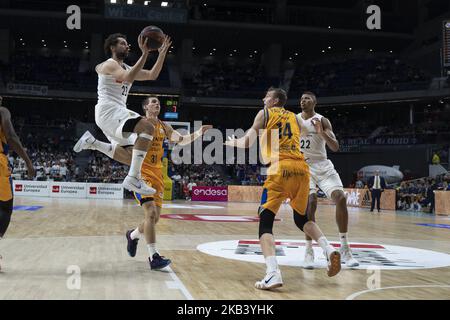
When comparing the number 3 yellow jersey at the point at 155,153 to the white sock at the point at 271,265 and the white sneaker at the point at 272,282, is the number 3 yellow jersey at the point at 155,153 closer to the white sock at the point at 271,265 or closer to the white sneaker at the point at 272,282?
the white sock at the point at 271,265

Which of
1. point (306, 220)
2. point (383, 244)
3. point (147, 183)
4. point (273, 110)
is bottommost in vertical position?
point (383, 244)

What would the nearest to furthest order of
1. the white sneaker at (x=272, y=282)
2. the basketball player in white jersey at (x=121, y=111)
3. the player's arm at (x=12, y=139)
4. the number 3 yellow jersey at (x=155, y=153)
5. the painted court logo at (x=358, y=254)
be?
the white sneaker at (x=272, y=282), the player's arm at (x=12, y=139), the basketball player in white jersey at (x=121, y=111), the number 3 yellow jersey at (x=155, y=153), the painted court logo at (x=358, y=254)

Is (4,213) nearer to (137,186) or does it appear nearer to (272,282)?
(137,186)

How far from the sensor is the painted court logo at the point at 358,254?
6562mm

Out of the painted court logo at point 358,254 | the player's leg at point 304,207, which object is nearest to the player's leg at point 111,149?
the painted court logo at point 358,254

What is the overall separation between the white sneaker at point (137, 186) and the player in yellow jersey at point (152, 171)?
0.31 m

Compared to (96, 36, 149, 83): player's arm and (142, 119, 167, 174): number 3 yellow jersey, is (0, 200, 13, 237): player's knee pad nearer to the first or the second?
(142, 119, 167, 174): number 3 yellow jersey

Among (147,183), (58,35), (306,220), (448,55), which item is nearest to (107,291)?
(147,183)

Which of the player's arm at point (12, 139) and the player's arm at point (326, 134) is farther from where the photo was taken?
the player's arm at point (326, 134)

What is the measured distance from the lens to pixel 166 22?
32438 millimetres

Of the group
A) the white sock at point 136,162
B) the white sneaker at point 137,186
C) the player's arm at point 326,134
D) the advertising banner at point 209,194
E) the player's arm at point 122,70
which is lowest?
the advertising banner at point 209,194

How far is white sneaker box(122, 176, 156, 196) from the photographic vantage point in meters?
5.48

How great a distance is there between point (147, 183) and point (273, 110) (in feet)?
6.31
